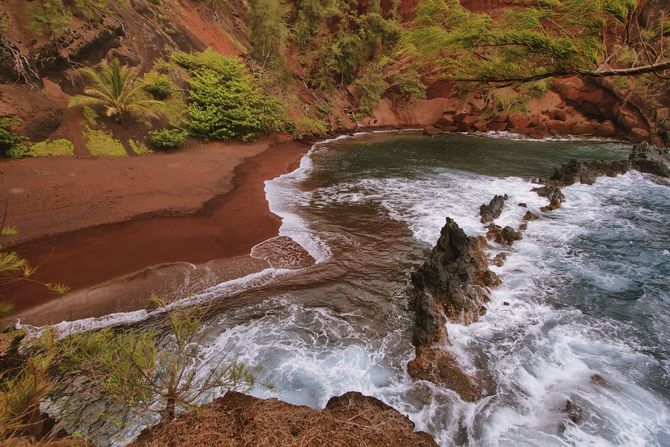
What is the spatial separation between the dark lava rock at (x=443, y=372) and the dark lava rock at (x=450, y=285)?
0.28 m

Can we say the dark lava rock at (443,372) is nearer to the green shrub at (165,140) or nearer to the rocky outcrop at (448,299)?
the rocky outcrop at (448,299)

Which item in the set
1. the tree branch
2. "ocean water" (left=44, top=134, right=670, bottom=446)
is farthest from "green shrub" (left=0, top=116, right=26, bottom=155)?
the tree branch

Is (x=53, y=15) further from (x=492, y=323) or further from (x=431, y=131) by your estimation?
(x=431, y=131)

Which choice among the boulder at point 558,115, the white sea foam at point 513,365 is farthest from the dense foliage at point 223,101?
the boulder at point 558,115

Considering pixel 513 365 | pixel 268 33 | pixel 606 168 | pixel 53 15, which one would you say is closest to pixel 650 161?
pixel 606 168

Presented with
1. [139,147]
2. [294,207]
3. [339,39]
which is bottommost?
[294,207]

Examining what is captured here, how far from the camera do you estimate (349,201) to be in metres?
12.3

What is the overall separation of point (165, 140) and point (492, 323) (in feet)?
45.6

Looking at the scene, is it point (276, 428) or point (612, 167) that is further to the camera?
point (612, 167)

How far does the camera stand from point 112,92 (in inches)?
488

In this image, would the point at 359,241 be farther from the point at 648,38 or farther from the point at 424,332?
the point at 648,38

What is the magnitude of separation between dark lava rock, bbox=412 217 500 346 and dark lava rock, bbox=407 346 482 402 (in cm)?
28

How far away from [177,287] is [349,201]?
282 inches

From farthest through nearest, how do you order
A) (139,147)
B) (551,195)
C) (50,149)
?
1. (139,147)
2. (551,195)
3. (50,149)
